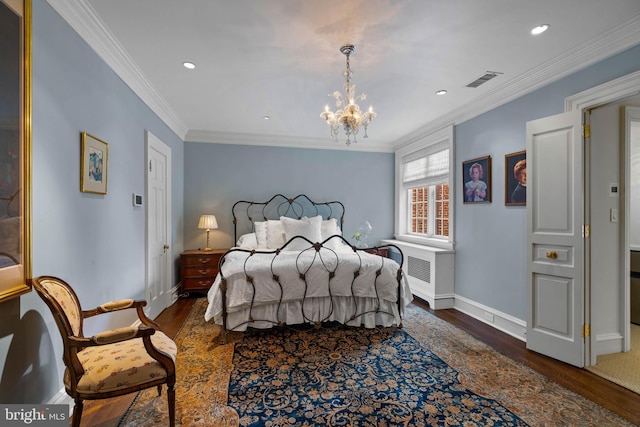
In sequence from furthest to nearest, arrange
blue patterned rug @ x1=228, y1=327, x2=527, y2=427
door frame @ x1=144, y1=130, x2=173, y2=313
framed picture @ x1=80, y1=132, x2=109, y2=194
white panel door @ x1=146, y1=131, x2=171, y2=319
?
white panel door @ x1=146, y1=131, x2=171, y2=319
door frame @ x1=144, y1=130, x2=173, y2=313
framed picture @ x1=80, y1=132, x2=109, y2=194
blue patterned rug @ x1=228, y1=327, x2=527, y2=427

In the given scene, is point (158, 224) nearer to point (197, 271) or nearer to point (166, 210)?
point (166, 210)

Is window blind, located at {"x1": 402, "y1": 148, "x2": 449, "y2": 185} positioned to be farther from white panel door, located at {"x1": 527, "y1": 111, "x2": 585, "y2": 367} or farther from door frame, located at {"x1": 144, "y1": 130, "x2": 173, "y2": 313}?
door frame, located at {"x1": 144, "y1": 130, "x2": 173, "y2": 313}

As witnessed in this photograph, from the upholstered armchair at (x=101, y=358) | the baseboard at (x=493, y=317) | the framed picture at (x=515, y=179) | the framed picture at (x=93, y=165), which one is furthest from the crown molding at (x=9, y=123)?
the baseboard at (x=493, y=317)

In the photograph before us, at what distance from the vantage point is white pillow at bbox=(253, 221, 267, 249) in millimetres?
4668

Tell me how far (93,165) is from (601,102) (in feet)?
13.4

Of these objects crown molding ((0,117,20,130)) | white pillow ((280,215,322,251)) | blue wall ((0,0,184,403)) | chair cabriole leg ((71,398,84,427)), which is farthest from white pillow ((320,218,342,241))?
crown molding ((0,117,20,130))

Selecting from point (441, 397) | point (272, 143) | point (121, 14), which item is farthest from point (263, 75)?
point (441, 397)

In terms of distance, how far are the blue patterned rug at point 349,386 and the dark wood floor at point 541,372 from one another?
2.34ft

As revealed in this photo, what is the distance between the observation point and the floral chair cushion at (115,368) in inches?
61.8

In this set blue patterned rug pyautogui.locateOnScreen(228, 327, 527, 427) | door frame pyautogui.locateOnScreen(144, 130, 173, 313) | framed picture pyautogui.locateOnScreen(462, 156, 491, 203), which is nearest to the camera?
blue patterned rug pyautogui.locateOnScreen(228, 327, 527, 427)

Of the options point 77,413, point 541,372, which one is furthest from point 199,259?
point 541,372

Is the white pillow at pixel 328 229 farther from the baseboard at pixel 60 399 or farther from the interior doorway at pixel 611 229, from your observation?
the baseboard at pixel 60 399

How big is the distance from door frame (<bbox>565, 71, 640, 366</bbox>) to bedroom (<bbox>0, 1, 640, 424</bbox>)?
9 cm

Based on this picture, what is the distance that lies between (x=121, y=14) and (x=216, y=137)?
305cm
